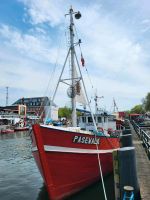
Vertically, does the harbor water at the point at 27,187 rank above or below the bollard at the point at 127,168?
below

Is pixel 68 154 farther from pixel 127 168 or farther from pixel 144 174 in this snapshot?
pixel 144 174

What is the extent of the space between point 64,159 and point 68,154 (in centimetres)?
28

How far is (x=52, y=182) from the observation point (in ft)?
34.7

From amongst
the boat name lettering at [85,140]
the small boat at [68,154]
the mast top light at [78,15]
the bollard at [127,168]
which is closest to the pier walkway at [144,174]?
the bollard at [127,168]

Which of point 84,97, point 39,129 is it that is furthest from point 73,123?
point 39,129

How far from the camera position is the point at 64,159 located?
10.9 metres

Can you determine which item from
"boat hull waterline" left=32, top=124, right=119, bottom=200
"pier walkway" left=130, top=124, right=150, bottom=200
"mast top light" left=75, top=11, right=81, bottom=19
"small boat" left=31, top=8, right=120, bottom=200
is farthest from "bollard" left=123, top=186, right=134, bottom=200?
"mast top light" left=75, top=11, right=81, bottom=19

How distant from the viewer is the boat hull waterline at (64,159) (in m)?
10.3

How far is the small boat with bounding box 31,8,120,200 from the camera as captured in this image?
1034 centimetres

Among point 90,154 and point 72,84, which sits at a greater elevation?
point 72,84

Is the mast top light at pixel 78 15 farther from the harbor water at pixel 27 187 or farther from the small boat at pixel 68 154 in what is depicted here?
the harbor water at pixel 27 187

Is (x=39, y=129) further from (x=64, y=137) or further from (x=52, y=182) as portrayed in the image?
(x=52, y=182)

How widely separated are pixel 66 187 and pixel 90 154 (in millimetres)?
2016

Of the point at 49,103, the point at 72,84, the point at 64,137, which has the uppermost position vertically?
the point at 72,84
